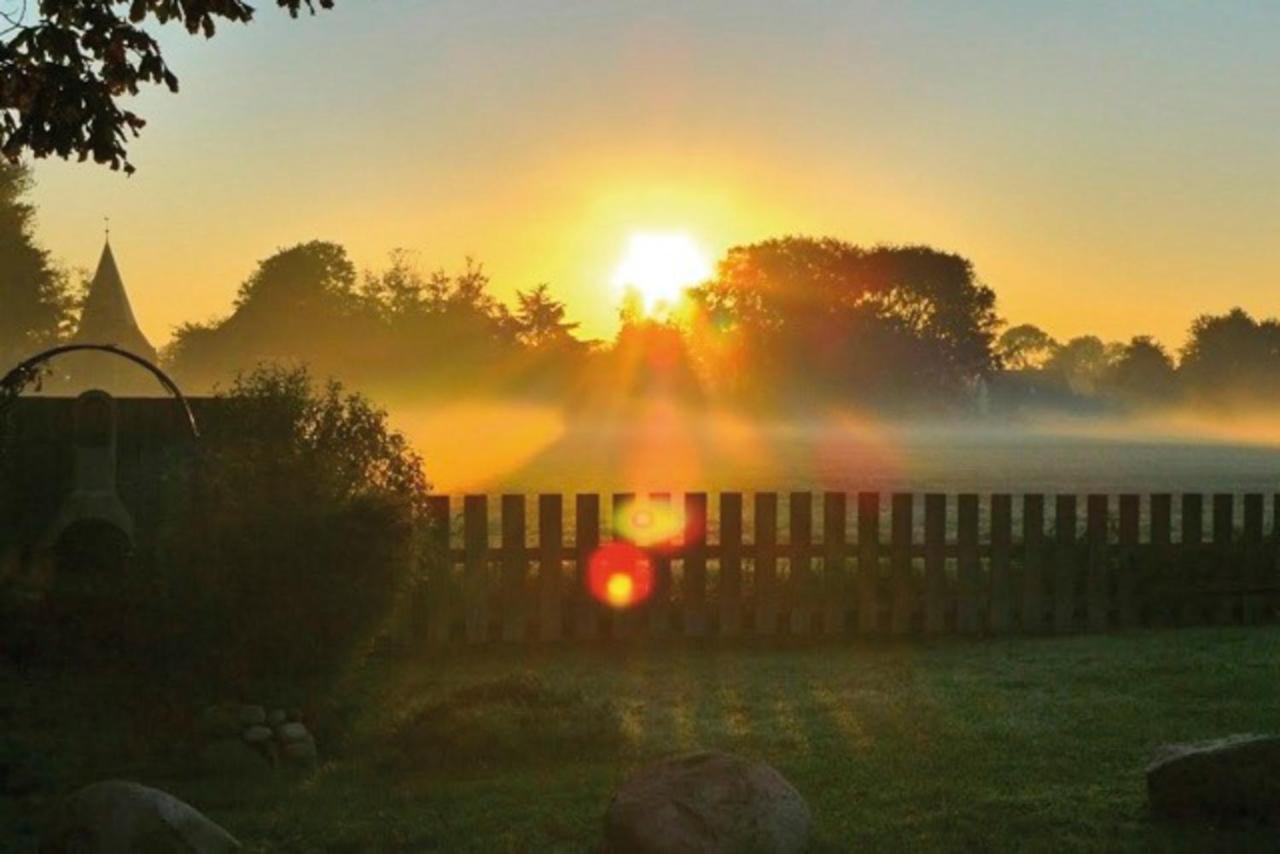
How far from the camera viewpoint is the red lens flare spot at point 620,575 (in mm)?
15219

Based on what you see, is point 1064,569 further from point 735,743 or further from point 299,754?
point 299,754

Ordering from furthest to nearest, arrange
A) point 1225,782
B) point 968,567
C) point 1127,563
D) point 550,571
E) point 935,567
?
point 1127,563 < point 968,567 < point 935,567 < point 550,571 < point 1225,782

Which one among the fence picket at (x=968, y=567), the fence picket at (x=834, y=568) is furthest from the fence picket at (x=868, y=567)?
the fence picket at (x=968, y=567)

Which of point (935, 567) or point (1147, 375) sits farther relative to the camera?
point (1147, 375)

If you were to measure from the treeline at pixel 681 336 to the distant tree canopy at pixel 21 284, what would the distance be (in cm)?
1588

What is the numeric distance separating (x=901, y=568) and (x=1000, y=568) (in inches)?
43.6

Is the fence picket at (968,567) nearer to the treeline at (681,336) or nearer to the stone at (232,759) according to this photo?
the stone at (232,759)

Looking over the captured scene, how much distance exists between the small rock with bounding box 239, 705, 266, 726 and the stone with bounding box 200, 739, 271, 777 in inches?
9.1

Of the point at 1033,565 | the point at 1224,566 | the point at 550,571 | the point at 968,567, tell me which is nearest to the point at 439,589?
the point at 550,571

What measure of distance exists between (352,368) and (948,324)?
42.4 meters

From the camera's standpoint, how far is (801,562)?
15906mm

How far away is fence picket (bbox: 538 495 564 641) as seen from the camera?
15.1m

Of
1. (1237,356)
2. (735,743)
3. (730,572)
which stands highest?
(1237,356)

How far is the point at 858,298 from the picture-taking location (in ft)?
357
